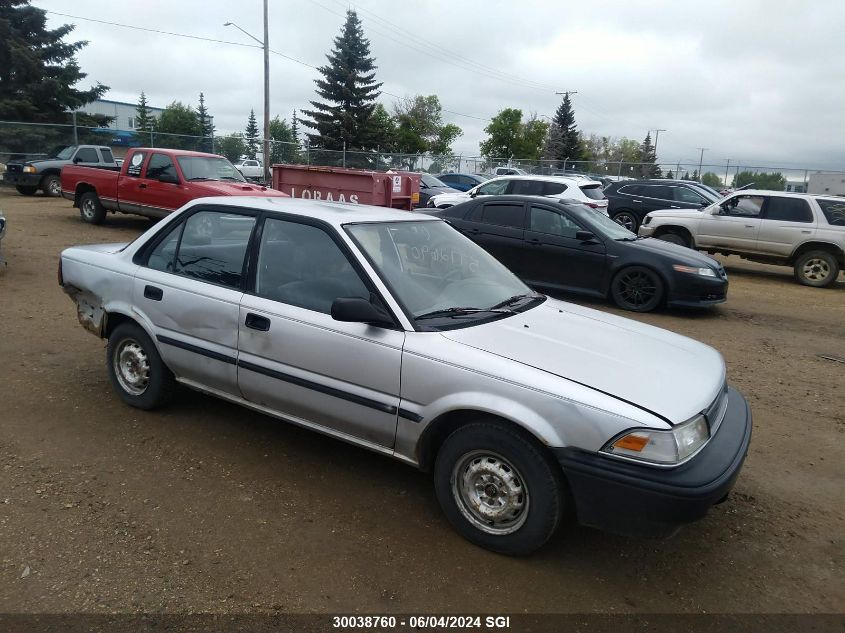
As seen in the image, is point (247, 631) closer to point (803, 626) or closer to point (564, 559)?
point (564, 559)

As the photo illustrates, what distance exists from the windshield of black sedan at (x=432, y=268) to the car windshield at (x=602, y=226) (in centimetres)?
523

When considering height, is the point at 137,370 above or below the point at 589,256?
below

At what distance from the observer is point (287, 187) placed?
573 inches

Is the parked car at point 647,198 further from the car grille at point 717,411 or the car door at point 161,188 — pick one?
the car grille at point 717,411

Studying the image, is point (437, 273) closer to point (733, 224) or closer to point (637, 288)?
point (637, 288)

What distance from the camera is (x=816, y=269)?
12.3 m

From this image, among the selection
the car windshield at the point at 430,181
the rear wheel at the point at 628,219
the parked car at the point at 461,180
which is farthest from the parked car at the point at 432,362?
the parked car at the point at 461,180

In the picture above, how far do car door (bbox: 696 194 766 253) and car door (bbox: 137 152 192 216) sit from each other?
10117mm

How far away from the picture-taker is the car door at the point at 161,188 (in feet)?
41.3

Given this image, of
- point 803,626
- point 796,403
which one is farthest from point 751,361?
point 803,626

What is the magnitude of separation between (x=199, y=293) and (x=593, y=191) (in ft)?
44.1

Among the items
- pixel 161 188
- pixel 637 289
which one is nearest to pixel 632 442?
pixel 637 289

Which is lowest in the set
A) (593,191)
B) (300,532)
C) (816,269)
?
(300,532)

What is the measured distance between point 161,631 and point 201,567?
0.43 metres
